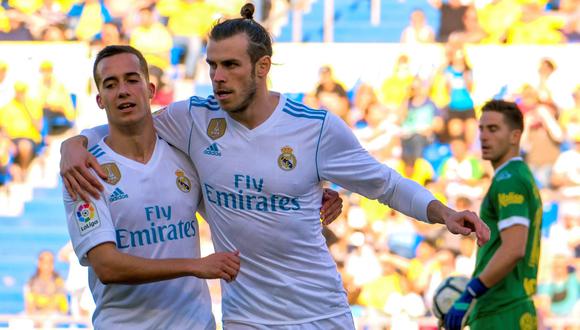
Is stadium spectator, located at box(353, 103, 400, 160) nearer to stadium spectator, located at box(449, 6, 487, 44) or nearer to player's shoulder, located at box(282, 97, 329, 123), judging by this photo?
stadium spectator, located at box(449, 6, 487, 44)

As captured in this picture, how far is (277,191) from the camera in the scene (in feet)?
13.2

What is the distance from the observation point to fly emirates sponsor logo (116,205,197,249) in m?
3.83

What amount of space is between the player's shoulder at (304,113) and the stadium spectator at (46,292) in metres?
7.59

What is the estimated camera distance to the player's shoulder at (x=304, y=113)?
4.13 metres

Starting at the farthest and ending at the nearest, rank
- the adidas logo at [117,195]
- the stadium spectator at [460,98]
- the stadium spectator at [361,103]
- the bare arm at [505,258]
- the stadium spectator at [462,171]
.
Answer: the stadium spectator at [361,103] → the stadium spectator at [460,98] → the stadium spectator at [462,171] → the bare arm at [505,258] → the adidas logo at [117,195]

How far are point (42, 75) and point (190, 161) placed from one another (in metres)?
8.28

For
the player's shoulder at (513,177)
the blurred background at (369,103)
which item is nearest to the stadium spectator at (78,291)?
the blurred background at (369,103)

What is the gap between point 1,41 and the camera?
12.1m

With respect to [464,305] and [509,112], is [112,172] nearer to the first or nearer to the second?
[464,305]

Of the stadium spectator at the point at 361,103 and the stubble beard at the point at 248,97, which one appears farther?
the stadium spectator at the point at 361,103

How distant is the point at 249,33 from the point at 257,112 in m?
0.32

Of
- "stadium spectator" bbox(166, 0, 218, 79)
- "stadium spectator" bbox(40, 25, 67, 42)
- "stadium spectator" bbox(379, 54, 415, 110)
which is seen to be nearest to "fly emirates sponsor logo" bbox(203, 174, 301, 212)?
"stadium spectator" bbox(379, 54, 415, 110)

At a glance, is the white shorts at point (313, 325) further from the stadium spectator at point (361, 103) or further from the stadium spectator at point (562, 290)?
the stadium spectator at point (361, 103)

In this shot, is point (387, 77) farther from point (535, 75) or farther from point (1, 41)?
point (1, 41)
